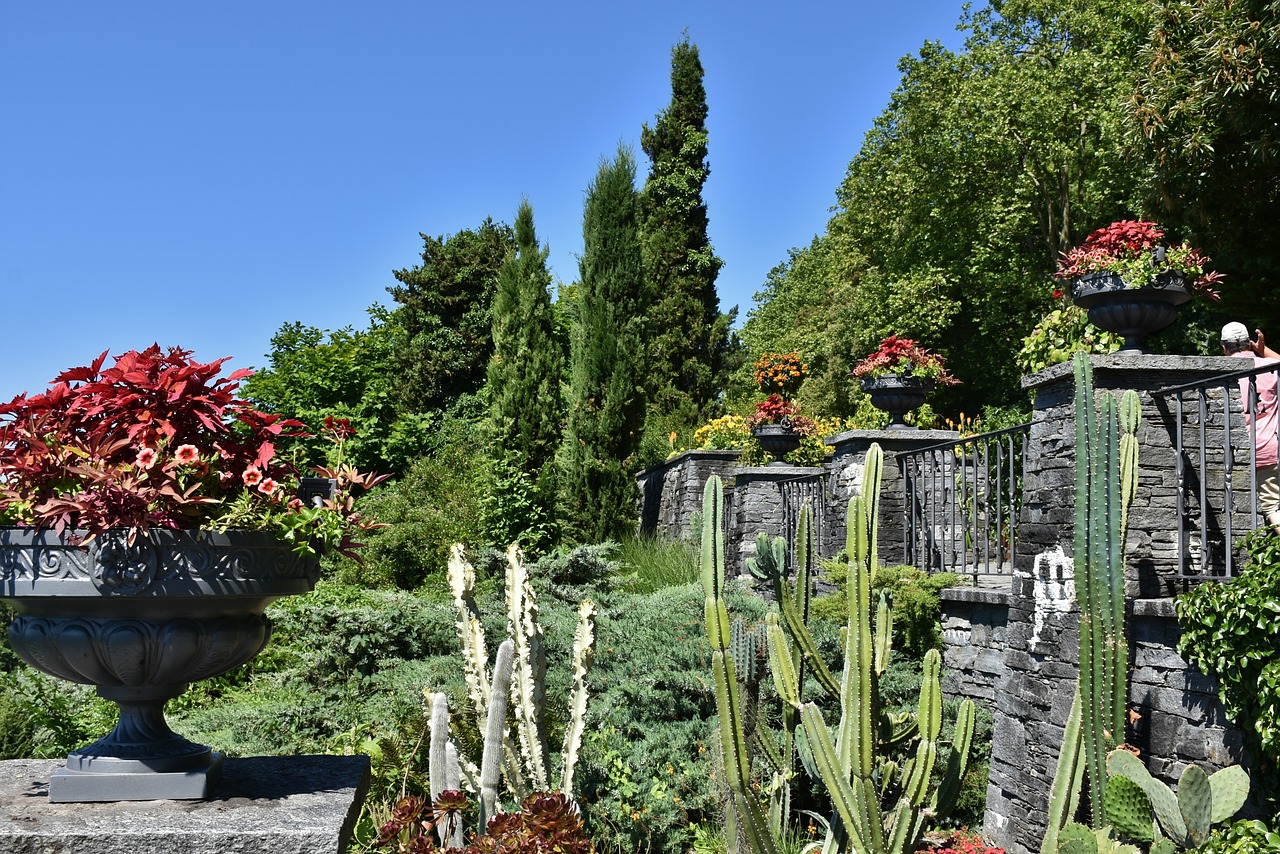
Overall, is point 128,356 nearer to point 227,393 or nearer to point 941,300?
point 227,393

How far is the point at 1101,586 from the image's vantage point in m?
3.16

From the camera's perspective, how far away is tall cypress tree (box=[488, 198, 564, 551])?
11844 mm

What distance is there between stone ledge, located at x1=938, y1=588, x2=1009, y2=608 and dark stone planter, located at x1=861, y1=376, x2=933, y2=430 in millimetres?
2134

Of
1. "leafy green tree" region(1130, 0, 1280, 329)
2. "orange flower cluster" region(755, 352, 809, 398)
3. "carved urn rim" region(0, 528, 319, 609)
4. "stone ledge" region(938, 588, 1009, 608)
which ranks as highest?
"leafy green tree" region(1130, 0, 1280, 329)

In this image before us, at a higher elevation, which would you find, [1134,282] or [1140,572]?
[1134,282]

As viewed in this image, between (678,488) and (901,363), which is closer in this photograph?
(901,363)

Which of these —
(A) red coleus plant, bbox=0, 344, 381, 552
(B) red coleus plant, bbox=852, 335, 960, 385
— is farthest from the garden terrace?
(A) red coleus plant, bbox=0, 344, 381, 552

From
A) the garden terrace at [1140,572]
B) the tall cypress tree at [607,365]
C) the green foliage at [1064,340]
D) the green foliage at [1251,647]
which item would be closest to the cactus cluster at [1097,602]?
the green foliage at [1251,647]

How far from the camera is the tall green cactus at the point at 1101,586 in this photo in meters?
3.14

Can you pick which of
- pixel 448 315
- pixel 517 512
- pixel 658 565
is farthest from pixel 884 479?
pixel 448 315

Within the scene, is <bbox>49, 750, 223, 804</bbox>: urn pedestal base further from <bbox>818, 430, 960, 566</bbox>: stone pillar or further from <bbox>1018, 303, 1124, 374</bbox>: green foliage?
<bbox>818, 430, 960, 566</bbox>: stone pillar

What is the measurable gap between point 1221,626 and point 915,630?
2743 mm

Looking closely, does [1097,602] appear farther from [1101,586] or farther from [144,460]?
[144,460]

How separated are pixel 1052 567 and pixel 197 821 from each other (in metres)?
3.73
